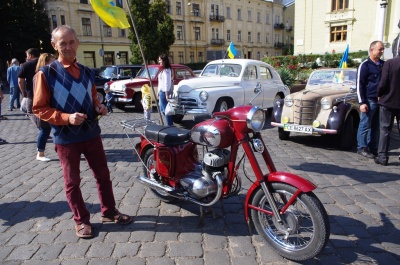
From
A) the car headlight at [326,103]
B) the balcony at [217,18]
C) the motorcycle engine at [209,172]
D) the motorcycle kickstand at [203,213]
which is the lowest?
the motorcycle kickstand at [203,213]

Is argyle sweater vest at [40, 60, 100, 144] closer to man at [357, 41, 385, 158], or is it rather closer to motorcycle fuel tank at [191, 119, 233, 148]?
motorcycle fuel tank at [191, 119, 233, 148]

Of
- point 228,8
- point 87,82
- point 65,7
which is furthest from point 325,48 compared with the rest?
point 87,82

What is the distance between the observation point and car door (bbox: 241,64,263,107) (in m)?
8.75

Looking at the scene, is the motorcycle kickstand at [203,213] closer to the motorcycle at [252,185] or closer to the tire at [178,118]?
the motorcycle at [252,185]

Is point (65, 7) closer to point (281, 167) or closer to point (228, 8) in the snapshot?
point (228, 8)

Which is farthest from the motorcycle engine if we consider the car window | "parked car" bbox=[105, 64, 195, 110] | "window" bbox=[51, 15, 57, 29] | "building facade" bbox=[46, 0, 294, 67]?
"window" bbox=[51, 15, 57, 29]

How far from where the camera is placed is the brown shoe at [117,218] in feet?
10.9

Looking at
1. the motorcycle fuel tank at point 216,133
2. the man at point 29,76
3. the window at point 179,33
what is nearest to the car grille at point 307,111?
the motorcycle fuel tank at point 216,133

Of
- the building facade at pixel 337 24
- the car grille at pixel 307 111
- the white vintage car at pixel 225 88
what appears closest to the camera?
the car grille at pixel 307 111

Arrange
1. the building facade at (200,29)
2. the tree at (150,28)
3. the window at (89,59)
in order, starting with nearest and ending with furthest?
1. the tree at (150,28)
2. the building facade at (200,29)
3. the window at (89,59)

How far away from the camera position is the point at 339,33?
39.6 metres

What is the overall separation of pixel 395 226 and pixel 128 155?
4.33m

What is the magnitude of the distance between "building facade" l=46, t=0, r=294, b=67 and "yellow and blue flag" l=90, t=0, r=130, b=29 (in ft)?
97.5

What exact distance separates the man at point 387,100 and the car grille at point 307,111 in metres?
1.20
